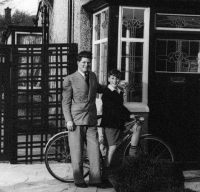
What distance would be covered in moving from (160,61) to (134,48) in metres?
0.59

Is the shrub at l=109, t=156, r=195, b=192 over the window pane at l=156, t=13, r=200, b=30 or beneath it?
beneath

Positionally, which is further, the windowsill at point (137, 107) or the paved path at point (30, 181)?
the windowsill at point (137, 107)

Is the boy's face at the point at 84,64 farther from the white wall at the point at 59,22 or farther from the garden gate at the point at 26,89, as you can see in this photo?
the white wall at the point at 59,22

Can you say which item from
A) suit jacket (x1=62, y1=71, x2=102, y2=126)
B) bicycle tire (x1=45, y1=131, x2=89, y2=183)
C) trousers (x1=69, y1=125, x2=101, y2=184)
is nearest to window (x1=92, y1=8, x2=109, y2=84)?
bicycle tire (x1=45, y1=131, x2=89, y2=183)

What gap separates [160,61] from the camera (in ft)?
33.8

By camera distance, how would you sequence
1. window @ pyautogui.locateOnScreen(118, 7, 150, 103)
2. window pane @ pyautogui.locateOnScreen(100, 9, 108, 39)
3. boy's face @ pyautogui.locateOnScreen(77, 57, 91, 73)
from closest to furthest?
boy's face @ pyautogui.locateOnScreen(77, 57, 91, 73) < window @ pyautogui.locateOnScreen(118, 7, 150, 103) < window pane @ pyautogui.locateOnScreen(100, 9, 108, 39)

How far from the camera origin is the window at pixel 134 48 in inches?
396

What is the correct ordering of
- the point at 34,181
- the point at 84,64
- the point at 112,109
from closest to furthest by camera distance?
the point at 84,64, the point at 112,109, the point at 34,181

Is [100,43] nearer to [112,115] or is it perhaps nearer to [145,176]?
[112,115]

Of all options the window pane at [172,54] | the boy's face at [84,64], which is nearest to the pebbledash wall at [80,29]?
the window pane at [172,54]

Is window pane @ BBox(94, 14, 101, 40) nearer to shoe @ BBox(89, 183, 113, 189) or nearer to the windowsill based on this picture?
the windowsill

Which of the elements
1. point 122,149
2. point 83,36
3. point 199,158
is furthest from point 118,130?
point 83,36

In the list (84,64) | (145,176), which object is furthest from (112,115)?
(145,176)

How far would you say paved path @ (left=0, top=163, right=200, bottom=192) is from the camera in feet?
25.3
